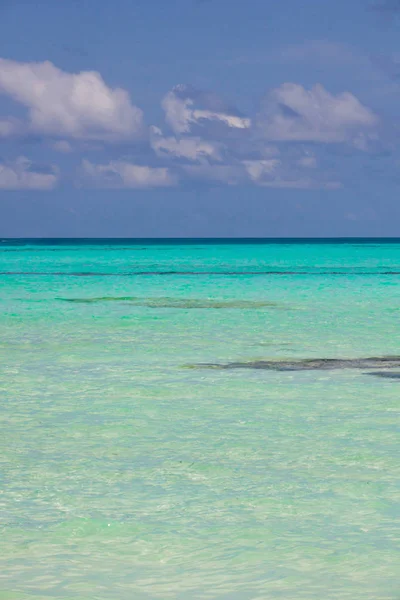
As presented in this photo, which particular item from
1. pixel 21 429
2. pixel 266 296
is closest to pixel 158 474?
pixel 21 429

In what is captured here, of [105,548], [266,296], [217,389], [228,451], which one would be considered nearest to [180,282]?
[266,296]

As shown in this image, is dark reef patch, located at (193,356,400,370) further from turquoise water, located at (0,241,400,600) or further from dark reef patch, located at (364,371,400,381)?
dark reef patch, located at (364,371,400,381)

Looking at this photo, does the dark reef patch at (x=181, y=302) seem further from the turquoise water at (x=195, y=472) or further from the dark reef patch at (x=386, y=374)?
the dark reef patch at (x=386, y=374)

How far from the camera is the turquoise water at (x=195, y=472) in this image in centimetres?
439

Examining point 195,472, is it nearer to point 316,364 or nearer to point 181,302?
point 316,364

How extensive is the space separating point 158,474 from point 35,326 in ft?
33.9

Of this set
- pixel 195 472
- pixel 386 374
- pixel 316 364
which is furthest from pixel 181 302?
pixel 195 472

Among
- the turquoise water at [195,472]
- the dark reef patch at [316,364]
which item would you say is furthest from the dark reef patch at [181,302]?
the dark reef patch at [316,364]

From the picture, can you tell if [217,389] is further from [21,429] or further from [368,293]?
[368,293]

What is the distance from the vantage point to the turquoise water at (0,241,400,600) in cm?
439

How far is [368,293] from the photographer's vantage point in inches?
1011

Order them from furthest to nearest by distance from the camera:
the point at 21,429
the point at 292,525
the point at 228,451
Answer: the point at 21,429 → the point at 228,451 → the point at 292,525

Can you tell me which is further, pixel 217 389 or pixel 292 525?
pixel 217 389

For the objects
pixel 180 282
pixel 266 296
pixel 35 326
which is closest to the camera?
pixel 35 326
